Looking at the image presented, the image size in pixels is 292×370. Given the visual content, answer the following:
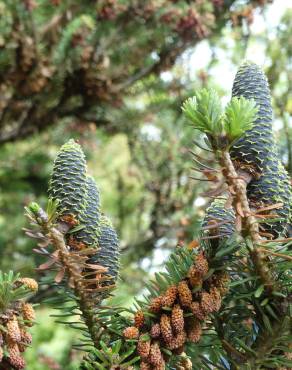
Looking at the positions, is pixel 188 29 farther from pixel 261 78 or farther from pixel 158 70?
pixel 261 78

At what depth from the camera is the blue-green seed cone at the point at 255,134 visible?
1.86 ft

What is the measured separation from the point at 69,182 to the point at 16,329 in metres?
0.15

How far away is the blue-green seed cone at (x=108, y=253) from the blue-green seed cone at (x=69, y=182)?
0.18ft

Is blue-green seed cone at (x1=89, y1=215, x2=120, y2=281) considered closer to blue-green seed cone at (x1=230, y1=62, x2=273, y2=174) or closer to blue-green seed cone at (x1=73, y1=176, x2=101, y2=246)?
blue-green seed cone at (x1=73, y1=176, x2=101, y2=246)

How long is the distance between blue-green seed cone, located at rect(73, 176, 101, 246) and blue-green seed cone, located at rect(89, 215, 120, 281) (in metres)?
0.02

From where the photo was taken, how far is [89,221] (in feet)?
1.93

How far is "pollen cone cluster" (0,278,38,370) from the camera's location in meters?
0.51

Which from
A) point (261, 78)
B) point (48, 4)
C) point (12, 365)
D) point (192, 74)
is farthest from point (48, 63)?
point (12, 365)

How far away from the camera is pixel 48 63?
6.66 feet

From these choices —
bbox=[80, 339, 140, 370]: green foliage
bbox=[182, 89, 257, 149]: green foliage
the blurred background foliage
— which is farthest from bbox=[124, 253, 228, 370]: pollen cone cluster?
the blurred background foliage

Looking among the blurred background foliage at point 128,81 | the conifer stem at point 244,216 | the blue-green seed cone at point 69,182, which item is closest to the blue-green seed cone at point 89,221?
the blue-green seed cone at point 69,182

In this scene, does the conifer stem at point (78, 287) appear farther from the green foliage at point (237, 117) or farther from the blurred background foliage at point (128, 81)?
the blurred background foliage at point (128, 81)

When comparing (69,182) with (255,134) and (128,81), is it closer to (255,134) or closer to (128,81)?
(255,134)

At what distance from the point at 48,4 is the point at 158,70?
0.48 metres
